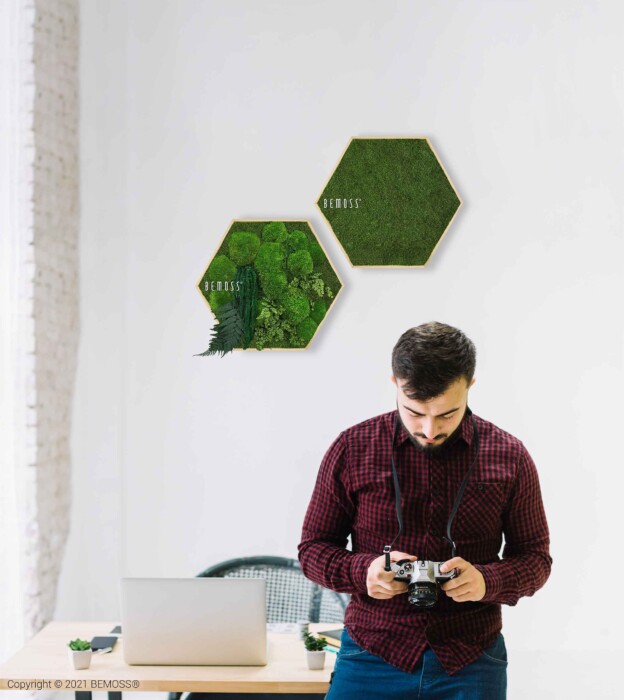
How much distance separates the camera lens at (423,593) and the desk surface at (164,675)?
50 cm

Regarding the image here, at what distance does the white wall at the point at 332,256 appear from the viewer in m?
3.58

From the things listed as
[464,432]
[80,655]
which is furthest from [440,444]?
[80,655]

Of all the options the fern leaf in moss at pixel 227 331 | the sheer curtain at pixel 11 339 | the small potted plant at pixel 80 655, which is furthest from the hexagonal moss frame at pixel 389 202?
the small potted plant at pixel 80 655

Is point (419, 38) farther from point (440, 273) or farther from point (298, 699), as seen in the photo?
point (298, 699)

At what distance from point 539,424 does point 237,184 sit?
1.50 meters

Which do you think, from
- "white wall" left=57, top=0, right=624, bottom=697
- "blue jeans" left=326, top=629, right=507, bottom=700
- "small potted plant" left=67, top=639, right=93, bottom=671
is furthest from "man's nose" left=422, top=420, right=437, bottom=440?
"white wall" left=57, top=0, right=624, bottom=697

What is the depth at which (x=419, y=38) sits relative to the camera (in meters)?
3.59

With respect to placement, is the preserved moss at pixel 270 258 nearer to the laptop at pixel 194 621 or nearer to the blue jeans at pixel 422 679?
the laptop at pixel 194 621

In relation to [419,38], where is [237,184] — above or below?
below

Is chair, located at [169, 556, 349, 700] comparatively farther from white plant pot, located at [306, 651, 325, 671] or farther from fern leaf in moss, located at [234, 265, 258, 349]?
fern leaf in moss, located at [234, 265, 258, 349]

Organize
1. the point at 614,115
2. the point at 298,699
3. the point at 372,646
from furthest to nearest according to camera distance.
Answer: the point at 614,115 → the point at 298,699 → the point at 372,646

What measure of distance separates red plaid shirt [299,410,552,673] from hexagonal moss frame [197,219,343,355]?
1587mm

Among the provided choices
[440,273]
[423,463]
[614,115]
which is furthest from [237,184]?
[423,463]

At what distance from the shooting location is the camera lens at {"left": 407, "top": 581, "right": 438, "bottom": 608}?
1796mm
